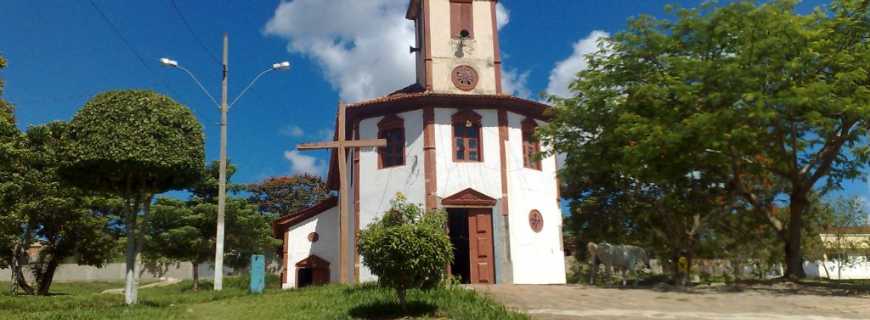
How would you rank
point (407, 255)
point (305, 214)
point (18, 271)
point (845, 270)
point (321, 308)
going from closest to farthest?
point (407, 255) → point (321, 308) → point (305, 214) → point (18, 271) → point (845, 270)

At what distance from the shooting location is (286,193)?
2211 inches

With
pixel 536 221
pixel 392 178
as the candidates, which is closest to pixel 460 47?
pixel 392 178

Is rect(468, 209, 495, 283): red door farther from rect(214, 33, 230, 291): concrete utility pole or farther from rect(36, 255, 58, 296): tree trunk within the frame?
rect(36, 255, 58, 296): tree trunk

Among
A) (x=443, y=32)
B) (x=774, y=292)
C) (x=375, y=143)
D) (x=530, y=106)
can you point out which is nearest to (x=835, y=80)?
(x=774, y=292)

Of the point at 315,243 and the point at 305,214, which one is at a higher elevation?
the point at 305,214

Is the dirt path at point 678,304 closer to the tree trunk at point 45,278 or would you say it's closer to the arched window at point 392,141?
the arched window at point 392,141

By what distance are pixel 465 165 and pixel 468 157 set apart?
495 mm

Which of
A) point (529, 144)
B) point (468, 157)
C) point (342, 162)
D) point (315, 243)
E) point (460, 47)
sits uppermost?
point (460, 47)

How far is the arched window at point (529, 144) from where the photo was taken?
2280 centimetres

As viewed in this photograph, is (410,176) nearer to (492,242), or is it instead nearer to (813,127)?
(492,242)

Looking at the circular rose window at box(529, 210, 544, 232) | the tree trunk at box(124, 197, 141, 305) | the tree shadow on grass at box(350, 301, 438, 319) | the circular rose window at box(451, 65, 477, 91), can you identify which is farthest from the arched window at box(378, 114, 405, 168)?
the tree shadow on grass at box(350, 301, 438, 319)

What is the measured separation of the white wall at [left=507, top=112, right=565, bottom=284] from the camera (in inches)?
843

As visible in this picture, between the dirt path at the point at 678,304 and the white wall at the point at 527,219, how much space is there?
22.3 ft

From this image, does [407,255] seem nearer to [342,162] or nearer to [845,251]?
[342,162]
